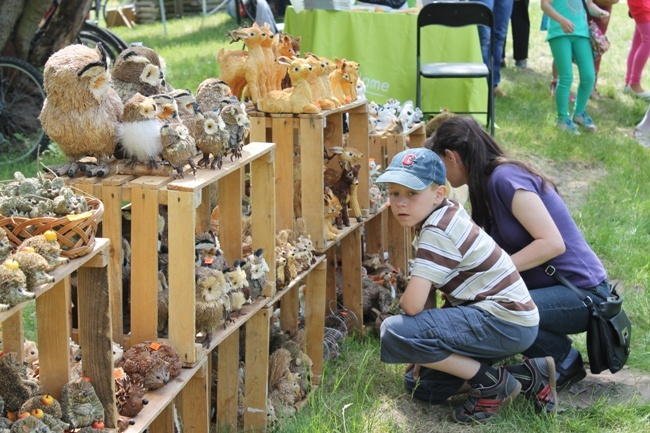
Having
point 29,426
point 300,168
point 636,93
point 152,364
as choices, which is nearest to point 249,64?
point 300,168

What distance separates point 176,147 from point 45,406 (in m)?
0.79

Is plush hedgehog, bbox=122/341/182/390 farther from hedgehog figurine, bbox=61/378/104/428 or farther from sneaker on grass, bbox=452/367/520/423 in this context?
sneaker on grass, bbox=452/367/520/423

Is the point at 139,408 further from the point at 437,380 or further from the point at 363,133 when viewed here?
the point at 363,133

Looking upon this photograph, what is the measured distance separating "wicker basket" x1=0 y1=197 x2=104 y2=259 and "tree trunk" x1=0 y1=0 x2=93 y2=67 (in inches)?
166

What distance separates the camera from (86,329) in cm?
196

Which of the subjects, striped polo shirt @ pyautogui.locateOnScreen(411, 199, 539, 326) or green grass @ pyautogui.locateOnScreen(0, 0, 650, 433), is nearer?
striped polo shirt @ pyautogui.locateOnScreen(411, 199, 539, 326)

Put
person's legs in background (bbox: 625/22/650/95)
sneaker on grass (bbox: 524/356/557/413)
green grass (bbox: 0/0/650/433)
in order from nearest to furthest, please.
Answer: green grass (bbox: 0/0/650/433) < sneaker on grass (bbox: 524/356/557/413) < person's legs in background (bbox: 625/22/650/95)

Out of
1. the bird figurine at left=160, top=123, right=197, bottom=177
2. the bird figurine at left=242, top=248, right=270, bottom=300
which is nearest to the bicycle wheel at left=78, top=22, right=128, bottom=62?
the bird figurine at left=242, top=248, right=270, bottom=300

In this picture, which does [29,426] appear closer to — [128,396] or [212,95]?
[128,396]

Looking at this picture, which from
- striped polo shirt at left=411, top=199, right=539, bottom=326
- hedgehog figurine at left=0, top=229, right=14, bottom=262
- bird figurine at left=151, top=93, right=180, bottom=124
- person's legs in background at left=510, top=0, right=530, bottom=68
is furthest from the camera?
person's legs in background at left=510, top=0, right=530, bottom=68

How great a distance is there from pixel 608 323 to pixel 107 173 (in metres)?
2.10

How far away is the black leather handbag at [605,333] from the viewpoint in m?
3.40

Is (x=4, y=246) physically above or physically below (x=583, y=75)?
above

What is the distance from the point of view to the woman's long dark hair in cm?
331
